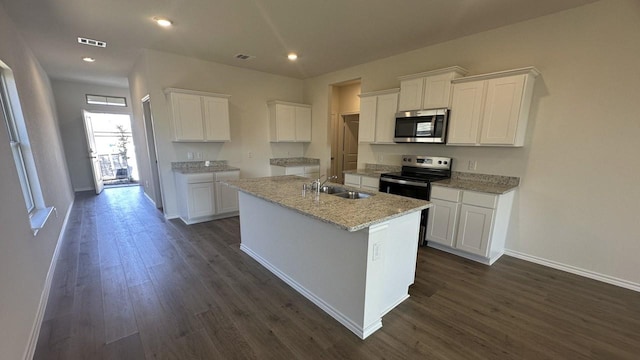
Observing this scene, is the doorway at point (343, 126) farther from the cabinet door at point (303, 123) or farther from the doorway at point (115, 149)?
the doorway at point (115, 149)

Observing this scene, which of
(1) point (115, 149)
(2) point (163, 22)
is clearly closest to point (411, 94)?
(2) point (163, 22)

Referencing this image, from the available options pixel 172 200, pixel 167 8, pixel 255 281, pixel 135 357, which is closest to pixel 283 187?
pixel 255 281

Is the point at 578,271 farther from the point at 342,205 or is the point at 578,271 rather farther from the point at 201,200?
the point at 201,200

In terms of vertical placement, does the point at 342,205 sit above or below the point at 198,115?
below

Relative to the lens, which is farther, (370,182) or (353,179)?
(353,179)

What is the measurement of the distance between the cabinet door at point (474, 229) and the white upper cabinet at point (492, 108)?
0.83 meters

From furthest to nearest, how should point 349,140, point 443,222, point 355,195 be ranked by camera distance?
point 349,140
point 443,222
point 355,195

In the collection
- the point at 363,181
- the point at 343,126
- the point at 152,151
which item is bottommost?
the point at 363,181

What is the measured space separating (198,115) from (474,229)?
446 centimetres

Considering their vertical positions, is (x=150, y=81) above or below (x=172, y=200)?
above

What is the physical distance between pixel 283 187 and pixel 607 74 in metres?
3.50

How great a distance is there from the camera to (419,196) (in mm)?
3336

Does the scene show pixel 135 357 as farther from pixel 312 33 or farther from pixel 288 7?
pixel 312 33

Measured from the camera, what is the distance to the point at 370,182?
3986mm
